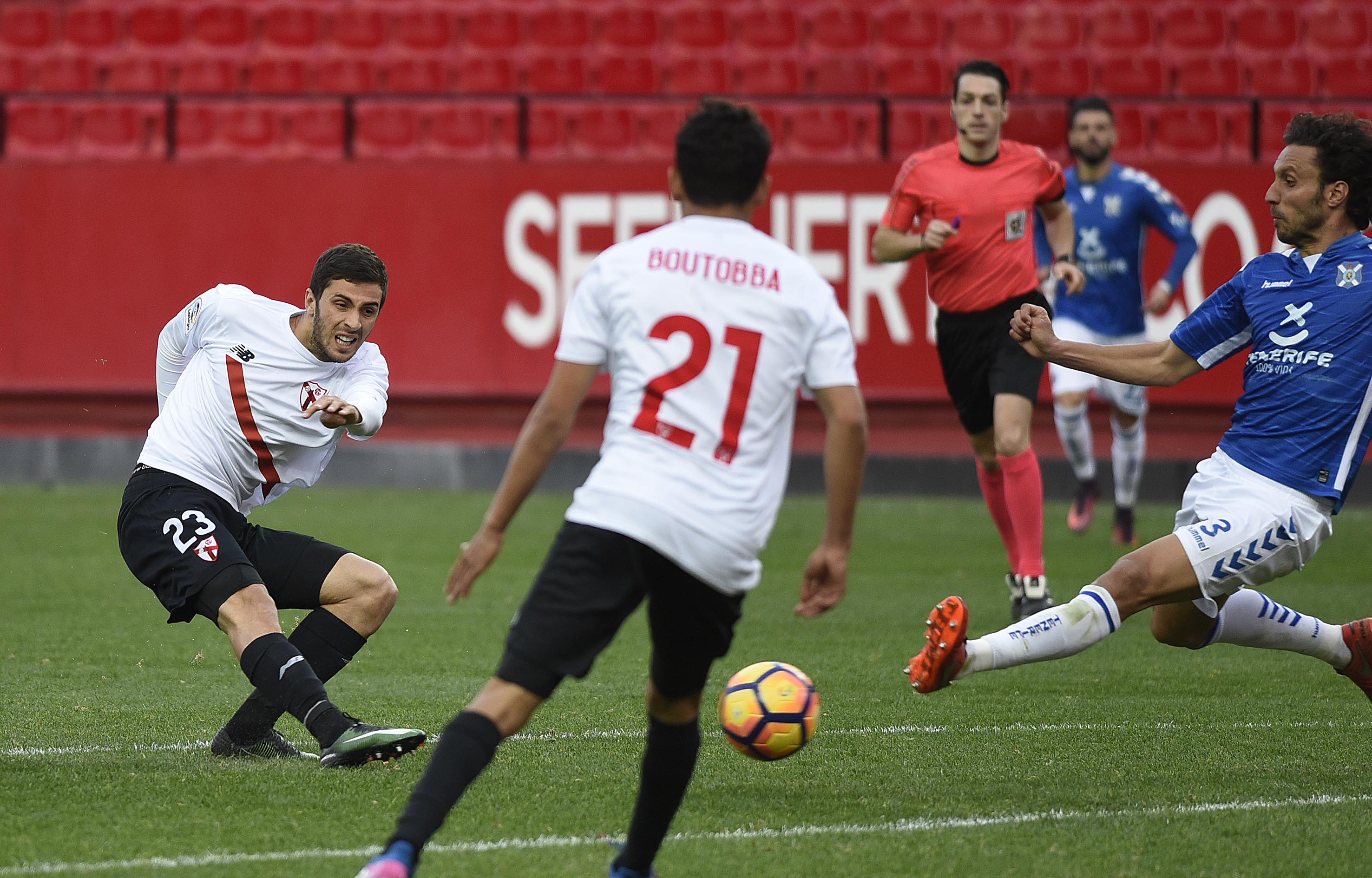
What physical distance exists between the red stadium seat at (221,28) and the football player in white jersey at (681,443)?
549 inches

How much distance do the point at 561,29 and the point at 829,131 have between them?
3.23 metres

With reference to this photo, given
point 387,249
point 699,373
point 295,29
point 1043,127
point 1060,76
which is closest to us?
point 699,373

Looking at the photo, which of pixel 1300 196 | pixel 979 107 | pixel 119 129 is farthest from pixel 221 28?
pixel 1300 196

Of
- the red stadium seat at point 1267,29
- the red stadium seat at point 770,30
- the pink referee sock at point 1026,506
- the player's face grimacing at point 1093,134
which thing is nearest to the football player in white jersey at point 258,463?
the pink referee sock at point 1026,506

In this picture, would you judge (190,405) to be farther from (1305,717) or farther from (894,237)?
(1305,717)

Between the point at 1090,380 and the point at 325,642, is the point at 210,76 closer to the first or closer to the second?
the point at 1090,380

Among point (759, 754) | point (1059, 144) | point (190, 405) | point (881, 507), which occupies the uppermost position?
point (1059, 144)

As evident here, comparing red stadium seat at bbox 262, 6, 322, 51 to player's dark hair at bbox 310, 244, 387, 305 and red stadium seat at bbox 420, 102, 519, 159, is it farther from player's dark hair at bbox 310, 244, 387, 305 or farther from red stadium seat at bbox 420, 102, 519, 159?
player's dark hair at bbox 310, 244, 387, 305

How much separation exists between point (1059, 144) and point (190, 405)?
10.0 metres

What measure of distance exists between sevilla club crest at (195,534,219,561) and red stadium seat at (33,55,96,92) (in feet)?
41.2

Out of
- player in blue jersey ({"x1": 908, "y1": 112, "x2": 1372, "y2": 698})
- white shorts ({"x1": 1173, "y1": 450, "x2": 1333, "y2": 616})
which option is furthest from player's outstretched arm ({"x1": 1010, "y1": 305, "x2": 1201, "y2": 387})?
white shorts ({"x1": 1173, "y1": 450, "x2": 1333, "y2": 616})

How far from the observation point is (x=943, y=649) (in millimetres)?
4703

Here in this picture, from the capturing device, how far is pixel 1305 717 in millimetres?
5777

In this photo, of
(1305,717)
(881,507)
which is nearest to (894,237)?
(1305,717)
